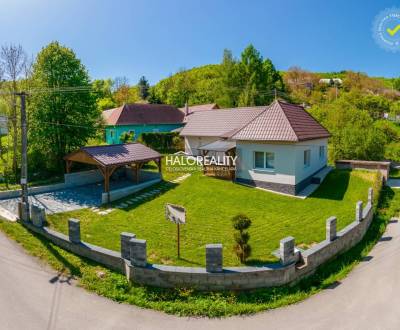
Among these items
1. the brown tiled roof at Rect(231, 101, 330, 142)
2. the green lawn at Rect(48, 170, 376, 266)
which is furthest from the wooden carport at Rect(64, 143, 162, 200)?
the brown tiled roof at Rect(231, 101, 330, 142)

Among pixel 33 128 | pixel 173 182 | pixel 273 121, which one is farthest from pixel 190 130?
pixel 33 128

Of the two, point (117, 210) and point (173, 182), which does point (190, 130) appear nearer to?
point (173, 182)

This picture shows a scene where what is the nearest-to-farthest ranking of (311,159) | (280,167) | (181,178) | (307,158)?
(280,167) < (307,158) < (311,159) < (181,178)

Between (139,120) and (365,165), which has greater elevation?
(139,120)

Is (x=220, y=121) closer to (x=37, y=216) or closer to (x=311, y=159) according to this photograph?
(x=311, y=159)

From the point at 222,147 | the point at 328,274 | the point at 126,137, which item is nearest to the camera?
the point at 328,274

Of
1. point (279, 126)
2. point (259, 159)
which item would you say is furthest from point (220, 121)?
point (279, 126)
